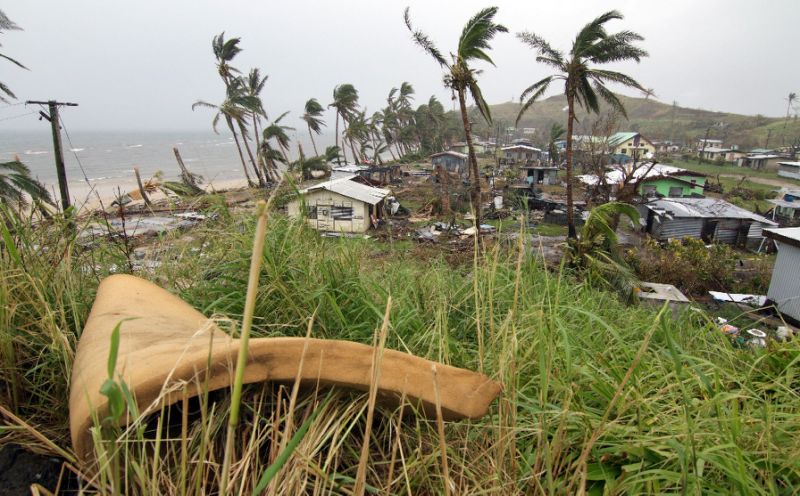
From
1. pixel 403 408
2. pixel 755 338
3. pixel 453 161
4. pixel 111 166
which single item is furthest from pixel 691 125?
pixel 403 408

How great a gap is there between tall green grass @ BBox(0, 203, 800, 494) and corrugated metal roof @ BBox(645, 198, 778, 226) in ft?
71.3

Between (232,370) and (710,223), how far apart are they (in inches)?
988

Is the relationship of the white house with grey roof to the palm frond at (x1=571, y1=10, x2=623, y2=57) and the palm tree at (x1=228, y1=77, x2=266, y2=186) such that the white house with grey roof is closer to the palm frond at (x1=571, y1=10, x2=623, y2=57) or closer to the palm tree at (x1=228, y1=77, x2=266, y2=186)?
the palm frond at (x1=571, y1=10, x2=623, y2=57)

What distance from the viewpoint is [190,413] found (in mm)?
1133

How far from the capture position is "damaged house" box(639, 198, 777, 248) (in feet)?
65.7

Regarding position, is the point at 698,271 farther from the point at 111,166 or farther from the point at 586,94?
the point at 111,166

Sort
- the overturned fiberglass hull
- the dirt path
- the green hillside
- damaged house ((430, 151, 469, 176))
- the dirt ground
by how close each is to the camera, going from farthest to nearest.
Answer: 1. the green hillside
2. damaged house ((430, 151, 469, 176))
3. the dirt path
4. the dirt ground
5. the overturned fiberglass hull

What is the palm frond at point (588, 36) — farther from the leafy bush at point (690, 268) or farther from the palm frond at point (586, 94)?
the leafy bush at point (690, 268)

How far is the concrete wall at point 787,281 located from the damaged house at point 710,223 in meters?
7.86

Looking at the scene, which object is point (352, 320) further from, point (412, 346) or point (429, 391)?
point (429, 391)

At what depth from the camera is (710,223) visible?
2036 cm

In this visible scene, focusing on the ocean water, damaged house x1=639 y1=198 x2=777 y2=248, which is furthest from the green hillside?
the ocean water

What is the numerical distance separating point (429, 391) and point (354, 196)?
19.5 metres

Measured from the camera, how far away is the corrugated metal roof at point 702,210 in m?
20.0
